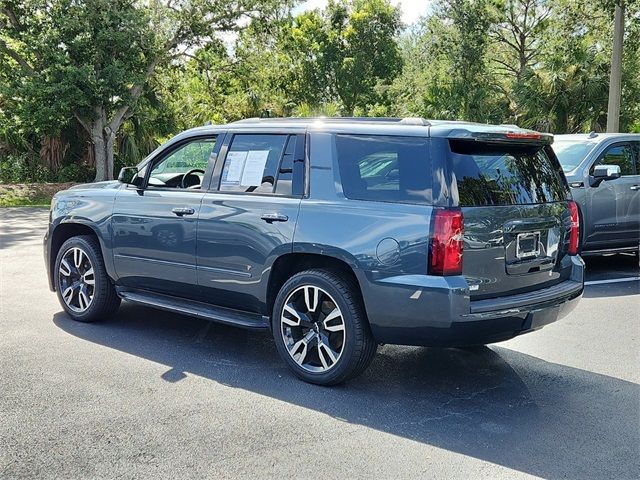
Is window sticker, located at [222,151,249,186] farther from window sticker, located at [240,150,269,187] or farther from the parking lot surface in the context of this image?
the parking lot surface

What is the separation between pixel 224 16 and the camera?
23828 mm

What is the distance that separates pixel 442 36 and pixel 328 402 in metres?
24.5

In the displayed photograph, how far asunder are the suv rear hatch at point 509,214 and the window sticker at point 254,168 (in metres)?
1.57

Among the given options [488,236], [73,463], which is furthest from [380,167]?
[73,463]

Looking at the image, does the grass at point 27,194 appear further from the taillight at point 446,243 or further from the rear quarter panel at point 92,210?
the taillight at point 446,243

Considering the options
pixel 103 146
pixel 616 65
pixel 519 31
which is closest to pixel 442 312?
pixel 616 65

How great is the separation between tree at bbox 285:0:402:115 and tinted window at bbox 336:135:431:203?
3250 centimetres

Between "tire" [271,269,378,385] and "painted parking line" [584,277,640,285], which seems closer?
"tire" [271,269,378,385]

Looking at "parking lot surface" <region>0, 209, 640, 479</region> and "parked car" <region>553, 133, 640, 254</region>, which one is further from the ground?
"parked car" <region>553, 133, 640, 254</region>

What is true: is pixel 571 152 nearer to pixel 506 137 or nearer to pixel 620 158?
pixel 620 158

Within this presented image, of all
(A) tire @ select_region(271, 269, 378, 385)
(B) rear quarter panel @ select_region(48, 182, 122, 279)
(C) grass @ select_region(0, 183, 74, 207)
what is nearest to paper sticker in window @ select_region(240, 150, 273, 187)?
(A) tire @ select_region(271, 269, 378, 385)

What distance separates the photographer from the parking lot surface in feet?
11.7

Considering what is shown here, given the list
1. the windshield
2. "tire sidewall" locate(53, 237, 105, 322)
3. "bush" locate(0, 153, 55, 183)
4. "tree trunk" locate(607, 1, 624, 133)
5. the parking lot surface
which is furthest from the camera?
"bush" locate(0, 153, 55, 183)

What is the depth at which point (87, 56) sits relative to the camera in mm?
20969
